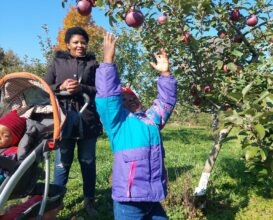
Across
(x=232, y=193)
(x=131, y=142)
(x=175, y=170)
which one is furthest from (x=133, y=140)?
(x=175, y=170)

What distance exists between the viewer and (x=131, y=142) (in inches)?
85.3

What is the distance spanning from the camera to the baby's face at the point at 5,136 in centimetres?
270

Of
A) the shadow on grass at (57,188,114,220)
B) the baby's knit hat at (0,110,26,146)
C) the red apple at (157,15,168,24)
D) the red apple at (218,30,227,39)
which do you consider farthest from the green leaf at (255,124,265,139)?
the shadow on grass at (57,188,114,220)

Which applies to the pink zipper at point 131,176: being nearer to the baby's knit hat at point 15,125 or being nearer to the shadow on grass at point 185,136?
the baby's knit hat at point 15,125

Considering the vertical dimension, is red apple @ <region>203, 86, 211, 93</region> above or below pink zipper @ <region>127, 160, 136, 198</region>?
above

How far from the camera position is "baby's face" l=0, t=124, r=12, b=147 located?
2703 mm

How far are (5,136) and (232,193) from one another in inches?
101

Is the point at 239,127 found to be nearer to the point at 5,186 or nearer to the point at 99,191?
the point at 5,186

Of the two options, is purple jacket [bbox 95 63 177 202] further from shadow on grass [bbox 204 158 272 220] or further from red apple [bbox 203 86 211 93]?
shadow on grass [bbox 204 158 272 220]

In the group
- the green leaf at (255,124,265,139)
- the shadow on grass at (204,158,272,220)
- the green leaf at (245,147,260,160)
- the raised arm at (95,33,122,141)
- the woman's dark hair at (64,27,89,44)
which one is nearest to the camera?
the green leaf at (255,124,265,139)

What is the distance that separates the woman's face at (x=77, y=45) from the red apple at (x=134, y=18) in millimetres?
1028

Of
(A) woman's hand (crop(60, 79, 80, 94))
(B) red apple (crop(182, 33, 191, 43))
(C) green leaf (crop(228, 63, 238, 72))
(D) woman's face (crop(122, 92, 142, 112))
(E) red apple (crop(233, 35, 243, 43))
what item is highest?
(E) red apple (crop(233, 35, 243, 43))

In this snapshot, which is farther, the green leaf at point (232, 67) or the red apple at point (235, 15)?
the red apple at point (235, 15)

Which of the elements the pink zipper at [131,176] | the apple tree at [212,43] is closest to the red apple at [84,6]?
the apple tree at [212,43]
